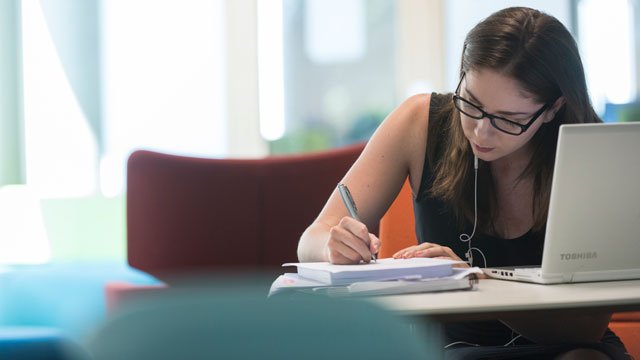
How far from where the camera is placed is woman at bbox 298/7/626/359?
5.51ft

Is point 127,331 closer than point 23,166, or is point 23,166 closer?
point 127,331

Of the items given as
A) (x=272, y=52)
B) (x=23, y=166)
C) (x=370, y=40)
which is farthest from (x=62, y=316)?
(x=370, y=40)

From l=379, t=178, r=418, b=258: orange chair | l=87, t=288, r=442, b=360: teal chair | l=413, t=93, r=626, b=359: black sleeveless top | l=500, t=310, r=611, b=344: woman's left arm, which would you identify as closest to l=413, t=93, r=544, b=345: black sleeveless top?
l=413, t=93, r=626, b=359: black sleeveless top

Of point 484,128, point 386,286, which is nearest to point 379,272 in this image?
point 386,286

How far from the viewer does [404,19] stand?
445 centimetres

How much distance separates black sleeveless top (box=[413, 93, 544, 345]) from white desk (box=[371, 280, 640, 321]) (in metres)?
0.40

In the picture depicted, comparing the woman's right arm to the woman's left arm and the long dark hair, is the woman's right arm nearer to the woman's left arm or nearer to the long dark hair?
the long dark hair

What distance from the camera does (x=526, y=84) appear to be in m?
1.69

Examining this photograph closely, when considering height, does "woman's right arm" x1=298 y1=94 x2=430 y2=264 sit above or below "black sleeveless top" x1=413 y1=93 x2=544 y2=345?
above

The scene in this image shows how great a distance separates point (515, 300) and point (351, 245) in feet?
1.11

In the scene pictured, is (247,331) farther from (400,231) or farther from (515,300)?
(400,231)

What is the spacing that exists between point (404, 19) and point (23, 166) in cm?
205

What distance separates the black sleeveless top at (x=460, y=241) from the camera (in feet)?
5.74

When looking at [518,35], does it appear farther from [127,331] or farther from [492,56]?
[127,331]
